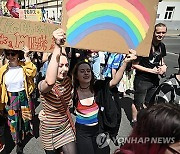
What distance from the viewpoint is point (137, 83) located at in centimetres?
361

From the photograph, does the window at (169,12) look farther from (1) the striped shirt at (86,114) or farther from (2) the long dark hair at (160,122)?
(2) the long dark hair at (160,122)

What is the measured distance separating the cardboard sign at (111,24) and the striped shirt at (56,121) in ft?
1.84

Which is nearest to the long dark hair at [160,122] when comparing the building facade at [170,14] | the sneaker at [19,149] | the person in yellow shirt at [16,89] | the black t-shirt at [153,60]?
the person in yellow shirt at [16,89]

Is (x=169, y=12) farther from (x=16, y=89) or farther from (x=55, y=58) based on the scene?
(x=55, y=58)

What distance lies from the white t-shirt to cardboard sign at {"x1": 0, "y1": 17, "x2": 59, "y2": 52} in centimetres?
91

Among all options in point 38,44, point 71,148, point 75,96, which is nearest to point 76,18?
point 38,44

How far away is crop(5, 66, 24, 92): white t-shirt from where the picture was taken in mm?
3032

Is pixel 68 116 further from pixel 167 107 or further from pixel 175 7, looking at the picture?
pixel 175 7

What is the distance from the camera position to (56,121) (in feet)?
7.76

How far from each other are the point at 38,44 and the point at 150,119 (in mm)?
1421

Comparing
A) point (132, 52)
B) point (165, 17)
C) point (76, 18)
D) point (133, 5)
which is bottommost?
point (132, 52)

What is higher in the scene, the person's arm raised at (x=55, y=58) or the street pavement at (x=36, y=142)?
the person's arm raised at (x=55, y=58)

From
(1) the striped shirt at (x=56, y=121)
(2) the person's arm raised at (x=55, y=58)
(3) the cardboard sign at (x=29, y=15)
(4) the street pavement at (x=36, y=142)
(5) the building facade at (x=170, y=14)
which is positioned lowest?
(4) the street pavement at (x=36, y=142)

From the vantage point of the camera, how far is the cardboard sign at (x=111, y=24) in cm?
200
